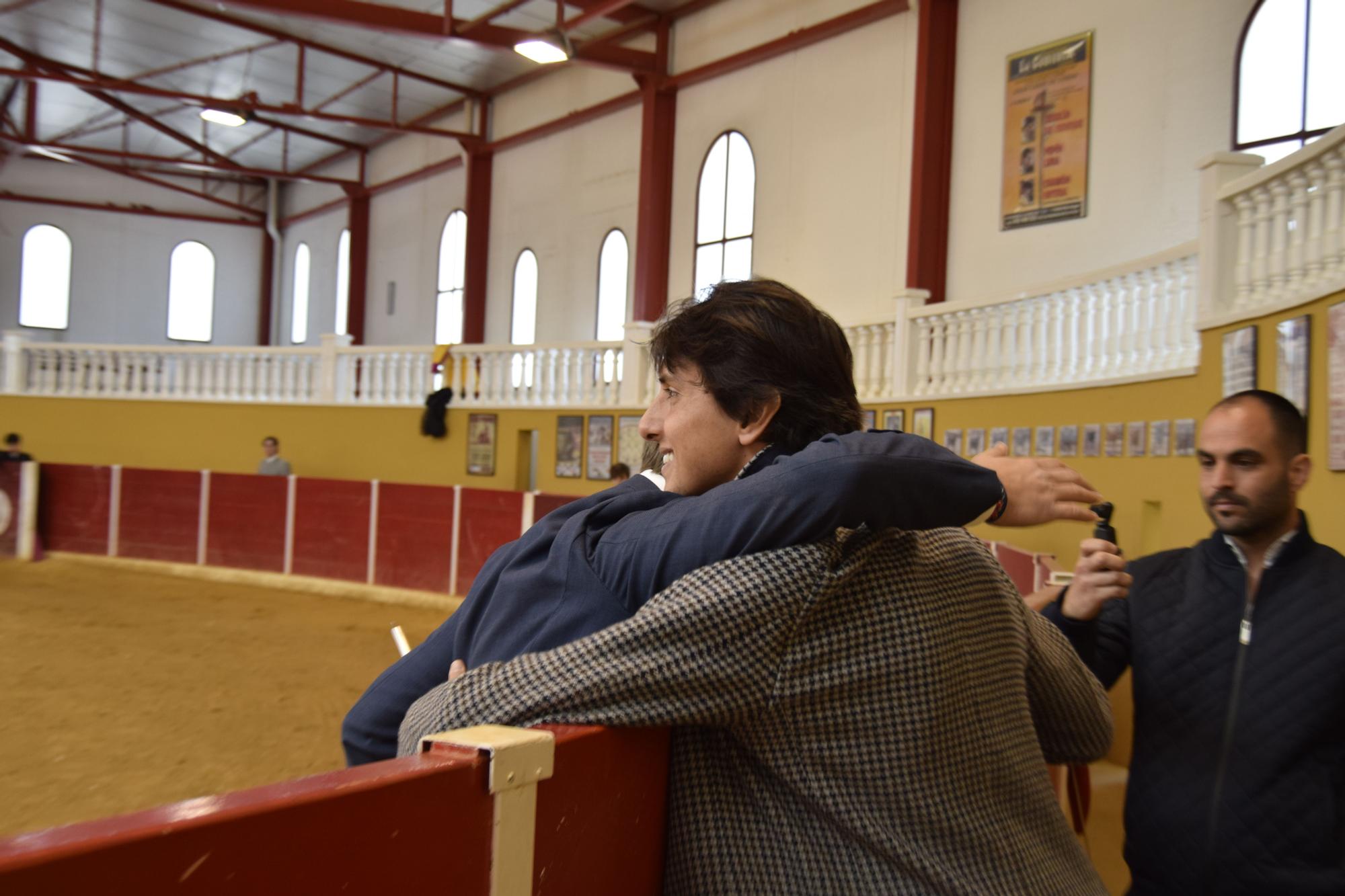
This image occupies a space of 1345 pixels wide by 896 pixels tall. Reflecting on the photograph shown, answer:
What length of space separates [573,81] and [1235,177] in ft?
38.2

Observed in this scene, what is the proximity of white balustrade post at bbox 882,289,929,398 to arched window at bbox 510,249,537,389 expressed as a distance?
8159 mm

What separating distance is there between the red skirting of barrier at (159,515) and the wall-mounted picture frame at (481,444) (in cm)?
334

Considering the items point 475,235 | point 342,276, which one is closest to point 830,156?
point 475,235

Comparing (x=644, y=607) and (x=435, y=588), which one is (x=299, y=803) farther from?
(x=435, y=588)

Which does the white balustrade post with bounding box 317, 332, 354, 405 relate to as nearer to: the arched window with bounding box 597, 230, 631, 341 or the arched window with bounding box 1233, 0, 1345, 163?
the arched window with bounding box 597, 230, 631, 341

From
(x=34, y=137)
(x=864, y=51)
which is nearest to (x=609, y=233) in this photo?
(x=864, y=51)

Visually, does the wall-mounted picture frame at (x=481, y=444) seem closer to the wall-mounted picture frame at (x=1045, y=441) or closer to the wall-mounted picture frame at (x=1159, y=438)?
the wall-mounted picture frame at (x=1045, y=441)

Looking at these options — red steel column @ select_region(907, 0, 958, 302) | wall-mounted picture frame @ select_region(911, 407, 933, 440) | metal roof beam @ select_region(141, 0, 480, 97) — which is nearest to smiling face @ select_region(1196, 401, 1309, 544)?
wall-mounted picture frame @ select_region(911, 407, 933, 440)

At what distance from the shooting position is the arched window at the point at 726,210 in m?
14.1

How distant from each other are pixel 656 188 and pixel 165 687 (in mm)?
9851

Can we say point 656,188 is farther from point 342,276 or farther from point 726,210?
point 342,276

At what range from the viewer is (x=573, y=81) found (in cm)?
1641

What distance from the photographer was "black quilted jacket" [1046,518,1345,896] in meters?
1.85

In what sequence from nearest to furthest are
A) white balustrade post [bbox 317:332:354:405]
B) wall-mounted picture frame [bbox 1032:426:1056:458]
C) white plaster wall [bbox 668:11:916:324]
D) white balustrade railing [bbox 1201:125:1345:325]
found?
white balustrade railing [bbox 1201:125:1345:325] < wall-mounted picture frame [bbox 1032:426:1056:458] < white plaster wall [bbox 668:11:916:324] < white balustrade post [bbox 317:332:354:405]
